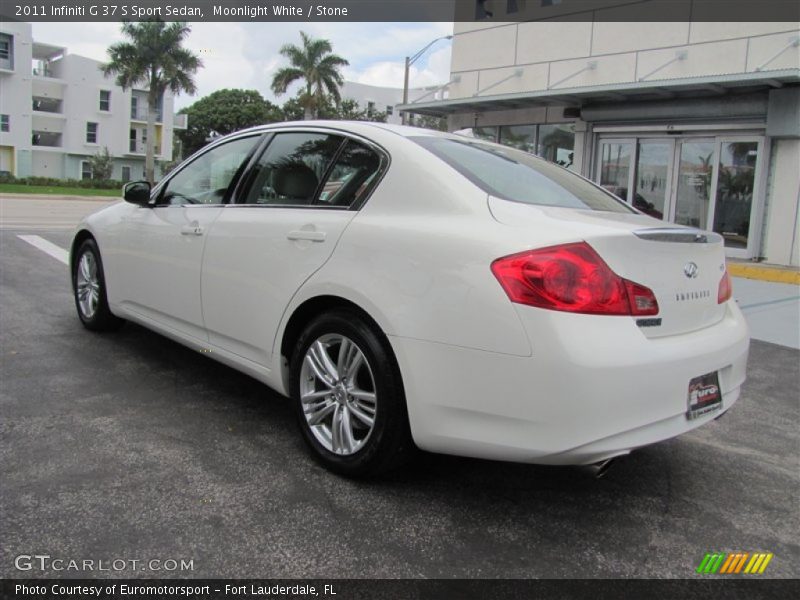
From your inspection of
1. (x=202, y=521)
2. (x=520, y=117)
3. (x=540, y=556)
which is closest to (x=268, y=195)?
(x=202, y=521)

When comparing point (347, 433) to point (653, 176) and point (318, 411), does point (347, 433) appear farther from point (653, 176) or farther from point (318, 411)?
point (653, 176)

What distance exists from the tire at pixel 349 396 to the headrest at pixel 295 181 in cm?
71

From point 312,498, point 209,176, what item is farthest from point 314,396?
point 209,176

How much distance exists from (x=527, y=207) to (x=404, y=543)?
4.59 feet

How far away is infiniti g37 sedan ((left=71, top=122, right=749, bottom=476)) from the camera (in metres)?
2.38

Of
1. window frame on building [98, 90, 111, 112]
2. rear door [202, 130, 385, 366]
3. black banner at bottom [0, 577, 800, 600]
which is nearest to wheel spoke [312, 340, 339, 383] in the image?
rear door [202, 130, 385, 366]

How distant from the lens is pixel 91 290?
518cm

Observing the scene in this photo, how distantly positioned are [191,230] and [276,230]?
0.82 m

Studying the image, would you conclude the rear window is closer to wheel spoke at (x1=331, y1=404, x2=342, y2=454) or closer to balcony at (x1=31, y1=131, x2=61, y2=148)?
wheel spoke at (x1=331, y1=404, x2=342, y2=454)

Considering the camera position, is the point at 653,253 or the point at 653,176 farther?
the point at 653,176

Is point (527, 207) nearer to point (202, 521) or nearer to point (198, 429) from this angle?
point (202, 521)

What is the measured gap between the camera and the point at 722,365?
9.19ft

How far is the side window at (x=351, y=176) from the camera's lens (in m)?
3.12

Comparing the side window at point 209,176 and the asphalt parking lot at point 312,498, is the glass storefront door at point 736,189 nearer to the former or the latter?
the asphalt parking lot at point 312,498
